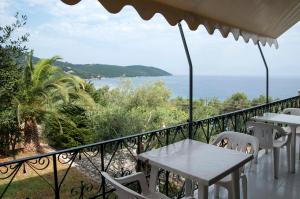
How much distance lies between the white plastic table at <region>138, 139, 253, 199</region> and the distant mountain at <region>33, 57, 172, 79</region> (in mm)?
8188

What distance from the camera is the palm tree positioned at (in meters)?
8.54

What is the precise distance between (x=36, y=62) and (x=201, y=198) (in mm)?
8470

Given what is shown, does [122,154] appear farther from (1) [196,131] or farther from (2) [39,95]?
(1) [196,131]

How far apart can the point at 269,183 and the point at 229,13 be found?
6.49 ft

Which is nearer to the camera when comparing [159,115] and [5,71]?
[5,71]

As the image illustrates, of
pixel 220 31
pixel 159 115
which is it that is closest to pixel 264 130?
pixel 220 31

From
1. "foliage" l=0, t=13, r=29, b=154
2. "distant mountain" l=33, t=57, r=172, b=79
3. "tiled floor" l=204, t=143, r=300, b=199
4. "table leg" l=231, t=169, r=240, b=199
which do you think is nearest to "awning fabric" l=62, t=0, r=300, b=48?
"table leg" l=231, t=169, r=240, b=199

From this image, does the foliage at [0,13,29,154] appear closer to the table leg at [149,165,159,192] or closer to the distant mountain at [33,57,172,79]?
the distant mountain at [33,57,172,79]

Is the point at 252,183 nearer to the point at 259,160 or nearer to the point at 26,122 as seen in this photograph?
the point at 259,160

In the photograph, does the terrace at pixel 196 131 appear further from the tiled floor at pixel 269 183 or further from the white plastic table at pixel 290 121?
the white plastic table at pixel 290 121

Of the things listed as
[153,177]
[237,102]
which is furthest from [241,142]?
[237,102]

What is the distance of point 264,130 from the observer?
321 centimetres

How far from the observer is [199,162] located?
1.93 meters

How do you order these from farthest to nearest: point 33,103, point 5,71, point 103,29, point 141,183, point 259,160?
point 103,29 → point 33,103 → point 5,71 → point 259,160 → point 141,183
